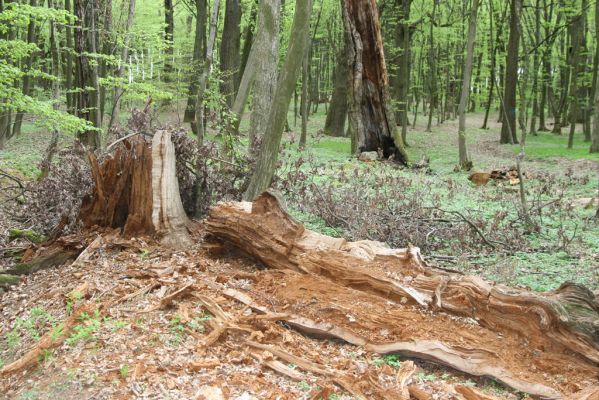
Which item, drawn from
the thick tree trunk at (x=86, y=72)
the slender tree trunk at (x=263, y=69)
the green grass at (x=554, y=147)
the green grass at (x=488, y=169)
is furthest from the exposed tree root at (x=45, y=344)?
the green grass at (x=554, y=147)

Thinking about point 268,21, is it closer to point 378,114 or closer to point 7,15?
point 7,15

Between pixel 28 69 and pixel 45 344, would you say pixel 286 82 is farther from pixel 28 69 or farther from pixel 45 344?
pixel 28 69

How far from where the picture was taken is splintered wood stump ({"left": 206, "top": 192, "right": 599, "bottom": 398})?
3.68m

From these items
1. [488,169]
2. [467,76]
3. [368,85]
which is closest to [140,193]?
[368,85]

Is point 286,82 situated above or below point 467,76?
below

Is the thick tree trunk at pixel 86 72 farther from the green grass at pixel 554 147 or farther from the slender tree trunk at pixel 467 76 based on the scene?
the green grass at pixel 554 147

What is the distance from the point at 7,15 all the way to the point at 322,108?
35.6 m

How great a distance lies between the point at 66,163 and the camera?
24.9 ft

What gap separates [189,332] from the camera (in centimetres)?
404

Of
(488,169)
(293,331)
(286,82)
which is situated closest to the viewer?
(293,331)

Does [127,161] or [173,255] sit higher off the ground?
[127,161]

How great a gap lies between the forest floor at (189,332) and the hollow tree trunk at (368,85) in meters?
8.88

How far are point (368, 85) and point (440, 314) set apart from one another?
40.5 feet

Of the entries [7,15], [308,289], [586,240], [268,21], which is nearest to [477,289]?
[308,289]
